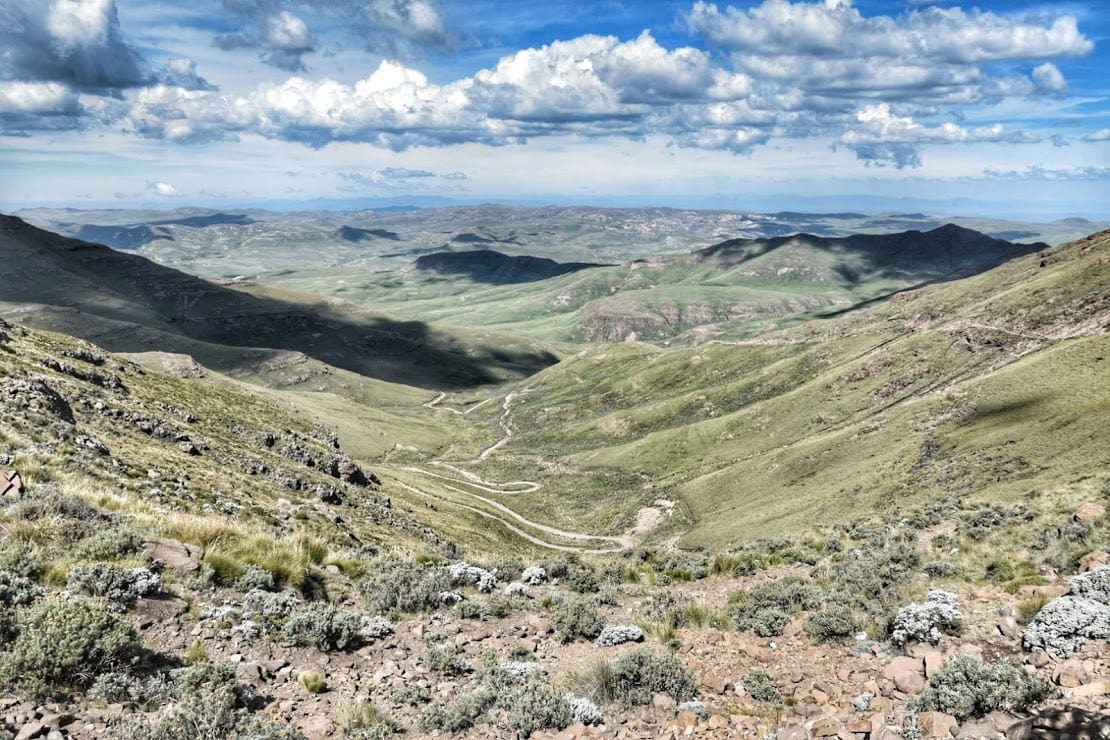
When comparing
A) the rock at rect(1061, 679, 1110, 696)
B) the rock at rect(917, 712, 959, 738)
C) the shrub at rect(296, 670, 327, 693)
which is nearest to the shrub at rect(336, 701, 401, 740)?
the shrub at rect(296, 670, 327, 693)

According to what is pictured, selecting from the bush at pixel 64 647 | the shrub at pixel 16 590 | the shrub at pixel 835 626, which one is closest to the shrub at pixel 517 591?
the shrub at pixel 835 626

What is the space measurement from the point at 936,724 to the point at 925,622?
4.86 meters

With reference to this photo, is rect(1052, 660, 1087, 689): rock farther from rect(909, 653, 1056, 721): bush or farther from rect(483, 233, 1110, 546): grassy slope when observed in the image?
rect(483, 233, 1110, 546): grassy slope

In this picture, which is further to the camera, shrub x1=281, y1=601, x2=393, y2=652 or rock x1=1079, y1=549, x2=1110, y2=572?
rock x1=1079, y1=549, x2=1110, y2=572

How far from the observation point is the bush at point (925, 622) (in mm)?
13852

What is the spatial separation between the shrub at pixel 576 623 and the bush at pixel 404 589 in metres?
3.56

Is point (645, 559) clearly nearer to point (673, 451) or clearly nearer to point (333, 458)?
point (333, 458)

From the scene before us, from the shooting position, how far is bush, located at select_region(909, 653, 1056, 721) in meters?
9.95

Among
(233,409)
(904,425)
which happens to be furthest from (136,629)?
(904,425)

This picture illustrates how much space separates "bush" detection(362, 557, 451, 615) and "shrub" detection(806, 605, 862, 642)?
33.6 feet

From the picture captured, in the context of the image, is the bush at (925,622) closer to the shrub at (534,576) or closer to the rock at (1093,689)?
the rock at (1093,689)

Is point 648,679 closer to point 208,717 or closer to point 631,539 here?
point 208,717

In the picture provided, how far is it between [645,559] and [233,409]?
7255 centimetres

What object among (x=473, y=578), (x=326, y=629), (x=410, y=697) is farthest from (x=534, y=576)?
(x=410, y=697)
